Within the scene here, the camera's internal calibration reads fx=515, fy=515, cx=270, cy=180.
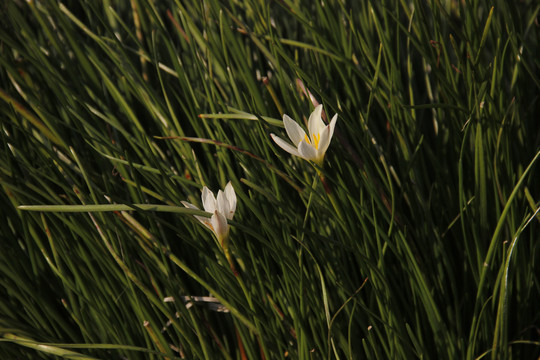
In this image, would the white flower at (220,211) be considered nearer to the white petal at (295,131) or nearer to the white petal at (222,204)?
the white petal at (222,204)

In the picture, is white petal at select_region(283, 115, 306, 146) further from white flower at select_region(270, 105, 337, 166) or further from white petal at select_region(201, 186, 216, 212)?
white petal at select_region(201, 186, 216, 212)

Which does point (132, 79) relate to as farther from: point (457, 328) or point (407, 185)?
point (457, 328)

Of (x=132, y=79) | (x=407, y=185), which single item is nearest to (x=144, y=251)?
(x=132, y=79)

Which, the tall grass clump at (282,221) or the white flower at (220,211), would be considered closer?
the white flower at (220,211)

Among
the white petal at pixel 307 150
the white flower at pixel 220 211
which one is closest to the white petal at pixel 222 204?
the white flower at pixel 220 211

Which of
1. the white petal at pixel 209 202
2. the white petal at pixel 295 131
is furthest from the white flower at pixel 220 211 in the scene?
the white petal at pixel 295 131

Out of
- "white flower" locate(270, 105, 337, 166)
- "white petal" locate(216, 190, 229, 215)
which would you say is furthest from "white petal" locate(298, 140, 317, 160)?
"white petal" locate(216, 190, 229, 215)

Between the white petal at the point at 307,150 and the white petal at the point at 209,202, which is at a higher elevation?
the white petal at the point at 307,150
